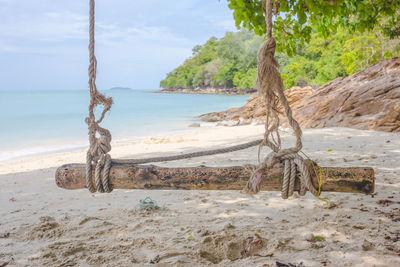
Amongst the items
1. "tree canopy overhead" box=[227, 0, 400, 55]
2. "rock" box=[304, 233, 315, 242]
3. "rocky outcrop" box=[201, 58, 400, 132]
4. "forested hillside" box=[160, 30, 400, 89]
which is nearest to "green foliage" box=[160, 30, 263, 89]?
"forested hillside" box=[160, 30, 400, 89]

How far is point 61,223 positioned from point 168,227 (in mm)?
931

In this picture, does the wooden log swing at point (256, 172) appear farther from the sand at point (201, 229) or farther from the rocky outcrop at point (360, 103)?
the rocky outcrop at point (360, 103)

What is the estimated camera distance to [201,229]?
7.58ft

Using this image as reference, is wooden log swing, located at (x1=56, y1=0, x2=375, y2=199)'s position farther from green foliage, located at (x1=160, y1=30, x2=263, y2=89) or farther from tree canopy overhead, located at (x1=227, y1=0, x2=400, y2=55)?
green foliage, located at (x1=160, y1=30, x2=263, y2=89)

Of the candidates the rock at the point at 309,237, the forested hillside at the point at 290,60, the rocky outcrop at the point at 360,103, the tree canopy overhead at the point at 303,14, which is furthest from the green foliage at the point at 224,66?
the rock at the point at 309,237

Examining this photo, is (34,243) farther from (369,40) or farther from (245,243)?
(369,40)

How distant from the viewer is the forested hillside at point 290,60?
50.1ft

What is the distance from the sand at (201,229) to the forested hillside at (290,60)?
3.46 ft

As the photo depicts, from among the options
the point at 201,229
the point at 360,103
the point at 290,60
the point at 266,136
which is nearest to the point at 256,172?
the point at 266,136

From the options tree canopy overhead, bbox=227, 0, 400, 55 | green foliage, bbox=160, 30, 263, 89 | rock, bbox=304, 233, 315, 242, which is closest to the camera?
rock, bbox=304, 233, 315, 242

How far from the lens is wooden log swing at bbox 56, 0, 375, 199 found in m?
1.49

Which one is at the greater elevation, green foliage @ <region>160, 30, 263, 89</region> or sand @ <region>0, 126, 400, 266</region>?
green foliage @ <region>160, 30, 263, 89</region>

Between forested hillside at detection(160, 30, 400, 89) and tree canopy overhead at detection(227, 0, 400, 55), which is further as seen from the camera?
forested hillside at detection(160, 30, 400, 89)

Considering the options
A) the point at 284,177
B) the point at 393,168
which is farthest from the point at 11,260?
the point at 393,168
